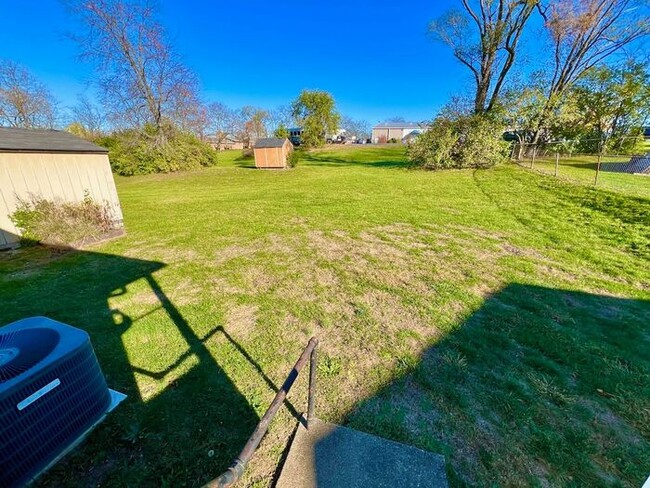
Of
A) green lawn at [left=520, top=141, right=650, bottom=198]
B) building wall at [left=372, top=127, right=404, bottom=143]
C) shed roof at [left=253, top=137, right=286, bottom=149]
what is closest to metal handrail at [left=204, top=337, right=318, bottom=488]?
green lawn at [left=520, top=141, right=650, bottom=198]

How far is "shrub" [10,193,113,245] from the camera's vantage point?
5.14 meters

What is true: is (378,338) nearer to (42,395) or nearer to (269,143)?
(42,395)

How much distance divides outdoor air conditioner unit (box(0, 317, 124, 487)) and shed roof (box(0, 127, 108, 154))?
4.99 m

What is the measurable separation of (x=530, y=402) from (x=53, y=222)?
759cm

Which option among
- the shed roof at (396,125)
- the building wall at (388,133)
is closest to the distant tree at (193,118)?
the building wall at (388,133)

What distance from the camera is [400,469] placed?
1.62 metres

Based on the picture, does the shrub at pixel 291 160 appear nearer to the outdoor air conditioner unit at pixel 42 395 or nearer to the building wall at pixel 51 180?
the building wall at pixel 51 180

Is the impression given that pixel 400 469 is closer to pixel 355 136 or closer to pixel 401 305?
pixel 401 305

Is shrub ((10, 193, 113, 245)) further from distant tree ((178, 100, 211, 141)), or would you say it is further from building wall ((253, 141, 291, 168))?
distant tree ((178, 100, 211, 141))

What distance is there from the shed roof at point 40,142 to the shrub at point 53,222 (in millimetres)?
900

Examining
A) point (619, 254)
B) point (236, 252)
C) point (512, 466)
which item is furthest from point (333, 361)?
point (619, 254)

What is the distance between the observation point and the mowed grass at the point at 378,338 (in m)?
1.74

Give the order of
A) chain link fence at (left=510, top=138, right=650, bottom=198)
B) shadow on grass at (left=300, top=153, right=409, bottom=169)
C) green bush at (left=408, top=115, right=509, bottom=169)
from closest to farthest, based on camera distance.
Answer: green bush at (left=408, top=115, right=509, bottom=169), chain link fence at (left=510, top=138, right=650, bottom=198), shadow on grass at (left=300, top=153, right=409, bottom=169)

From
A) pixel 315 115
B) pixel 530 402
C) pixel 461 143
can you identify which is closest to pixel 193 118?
pixel 461 143
